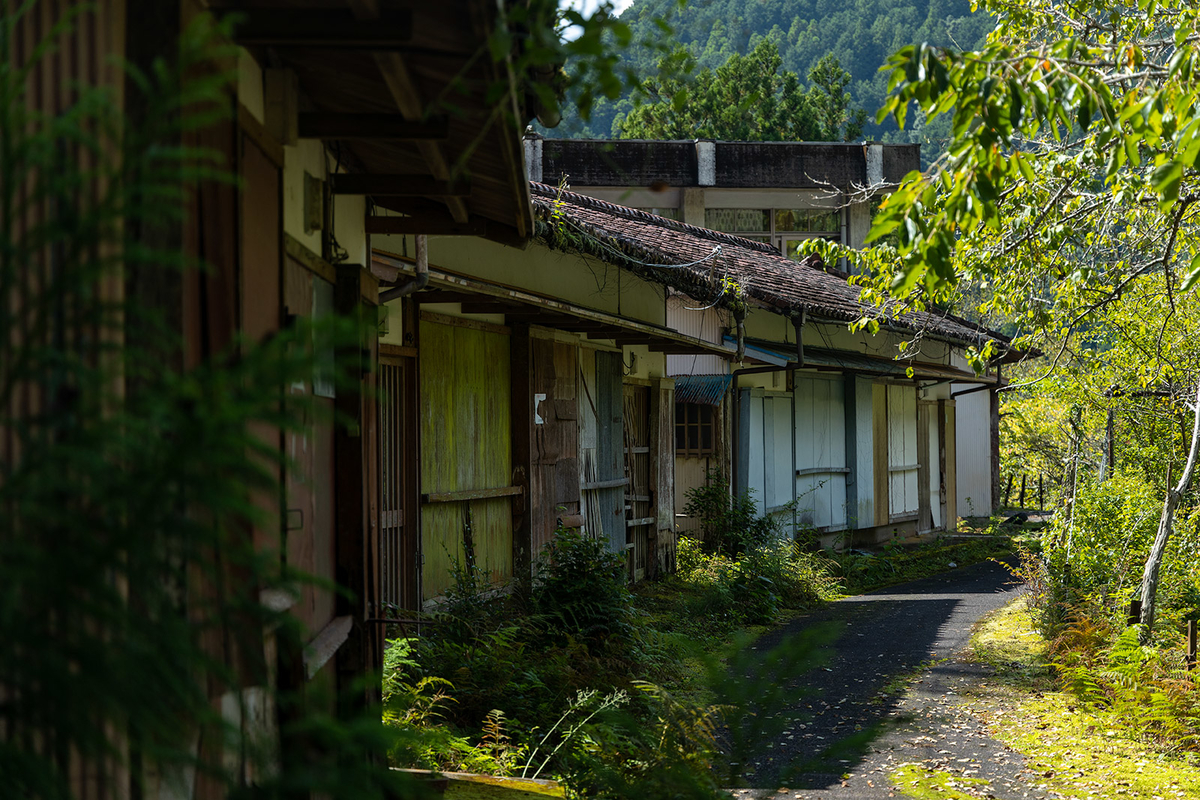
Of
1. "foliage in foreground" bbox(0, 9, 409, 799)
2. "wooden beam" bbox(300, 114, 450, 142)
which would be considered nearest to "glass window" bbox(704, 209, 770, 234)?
"wooden beam" bbox(300, 114, 450, 142)

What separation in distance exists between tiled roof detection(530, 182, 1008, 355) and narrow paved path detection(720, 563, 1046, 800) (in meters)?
2.84

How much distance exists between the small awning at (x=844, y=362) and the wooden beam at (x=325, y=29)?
444 inches

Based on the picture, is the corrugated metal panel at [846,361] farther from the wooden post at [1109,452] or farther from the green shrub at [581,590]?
the green shrub at [581,590]

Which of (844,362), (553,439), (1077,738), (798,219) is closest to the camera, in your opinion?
(1077,738)

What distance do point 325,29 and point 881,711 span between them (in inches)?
250

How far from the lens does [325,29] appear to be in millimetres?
2598

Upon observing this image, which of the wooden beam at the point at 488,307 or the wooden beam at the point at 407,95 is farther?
the wooden beam at the point at 488,307

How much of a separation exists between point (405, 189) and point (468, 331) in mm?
4132

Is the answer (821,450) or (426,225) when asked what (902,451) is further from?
(426,225)

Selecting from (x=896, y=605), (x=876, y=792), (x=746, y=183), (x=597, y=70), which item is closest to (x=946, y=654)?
(x=896, y=605)

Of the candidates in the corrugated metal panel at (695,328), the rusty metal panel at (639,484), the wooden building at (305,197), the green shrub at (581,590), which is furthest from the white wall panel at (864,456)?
the wooden building at (305,197)

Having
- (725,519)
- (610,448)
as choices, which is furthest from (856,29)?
(610,448)

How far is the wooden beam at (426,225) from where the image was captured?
4.98 m

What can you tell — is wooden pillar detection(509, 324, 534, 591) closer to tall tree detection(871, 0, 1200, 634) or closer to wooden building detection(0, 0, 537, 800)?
tall tree detection(871, 0, 1200, 634)
